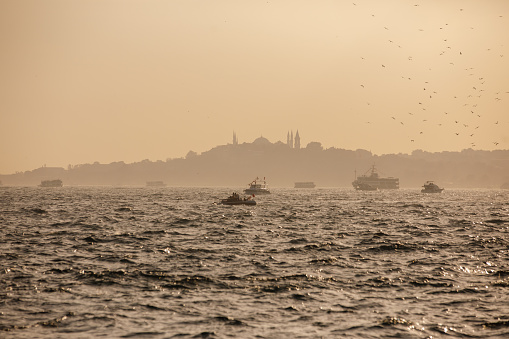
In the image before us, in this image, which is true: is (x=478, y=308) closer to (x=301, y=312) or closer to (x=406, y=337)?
(x=406, y=337)

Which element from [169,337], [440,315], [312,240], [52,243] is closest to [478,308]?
[440,315]

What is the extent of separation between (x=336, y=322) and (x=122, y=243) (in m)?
28.9

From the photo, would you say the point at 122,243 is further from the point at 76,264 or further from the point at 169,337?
the point at 169,337

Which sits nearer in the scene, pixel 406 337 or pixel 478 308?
pixel 406 337

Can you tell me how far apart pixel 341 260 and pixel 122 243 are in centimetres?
1893

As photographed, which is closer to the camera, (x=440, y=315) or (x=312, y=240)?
(x=440, y=315)

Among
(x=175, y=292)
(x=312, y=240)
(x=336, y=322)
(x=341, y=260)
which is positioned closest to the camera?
(x=336, y=322)

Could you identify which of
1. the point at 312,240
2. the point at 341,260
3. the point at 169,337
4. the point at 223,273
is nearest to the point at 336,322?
the point at 169,337

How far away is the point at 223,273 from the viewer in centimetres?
3338

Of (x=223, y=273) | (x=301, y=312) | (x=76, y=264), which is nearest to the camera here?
(x=301, y=312)

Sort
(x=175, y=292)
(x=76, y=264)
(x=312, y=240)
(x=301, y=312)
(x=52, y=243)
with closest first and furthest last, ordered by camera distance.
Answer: (x=301, y=312) → (x=175, y=292) → (x=76, y=264) → (x=52, y=243) → (x=312, y=240)

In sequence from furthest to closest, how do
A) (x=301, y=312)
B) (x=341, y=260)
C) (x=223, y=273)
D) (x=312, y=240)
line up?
(x=312, y=240) → (x=341, y=260) → (x=223, y=273) → (x=301, y=312)

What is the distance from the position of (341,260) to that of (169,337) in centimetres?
2037

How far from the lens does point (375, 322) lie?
76.1ft
